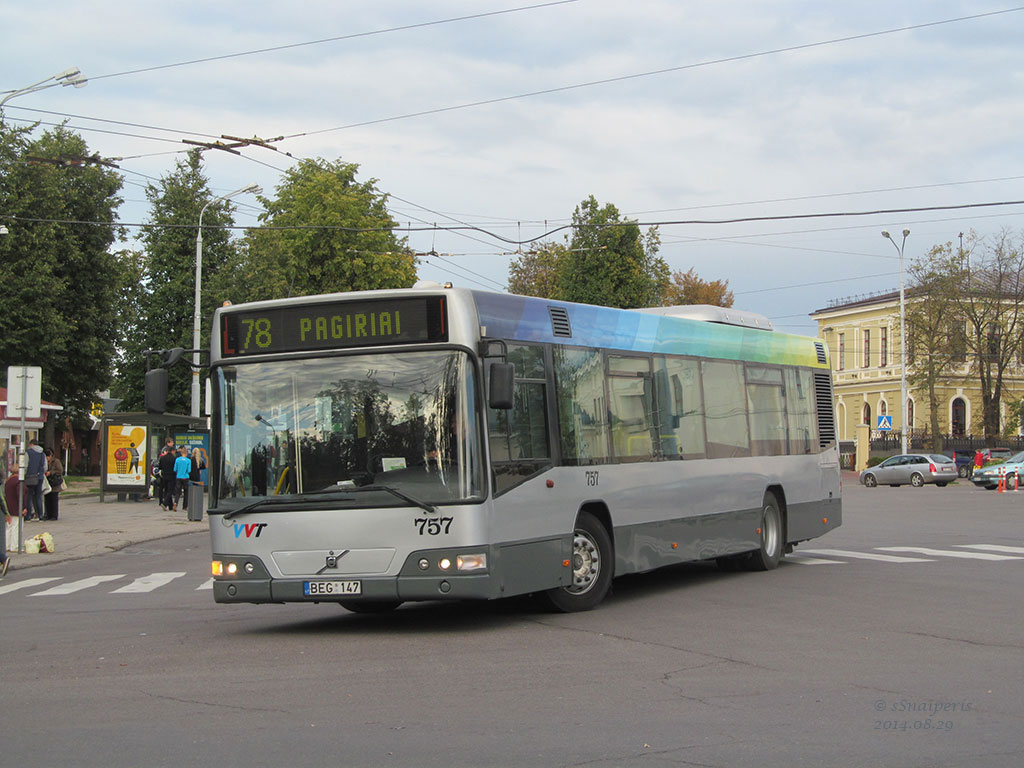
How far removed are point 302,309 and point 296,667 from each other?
3316 mm

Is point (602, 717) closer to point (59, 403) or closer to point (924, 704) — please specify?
point (924, 704)

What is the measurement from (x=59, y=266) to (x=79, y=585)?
34.5 meters

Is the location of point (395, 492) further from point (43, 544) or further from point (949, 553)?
point (43, 544)

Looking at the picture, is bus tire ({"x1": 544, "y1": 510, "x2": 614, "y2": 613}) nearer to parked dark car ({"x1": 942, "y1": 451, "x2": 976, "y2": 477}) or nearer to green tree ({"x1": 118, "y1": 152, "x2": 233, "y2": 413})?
green tree ({"x1": 118, "y1": 152, "x2": 233, "y2": 413})

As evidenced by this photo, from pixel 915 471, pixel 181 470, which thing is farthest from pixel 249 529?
pixel 915 471

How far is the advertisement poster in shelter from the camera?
37469 millimetres

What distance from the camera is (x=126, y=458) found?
3803 centimetres

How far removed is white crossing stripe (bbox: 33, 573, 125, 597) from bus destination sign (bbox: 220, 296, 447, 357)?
20.6 feet

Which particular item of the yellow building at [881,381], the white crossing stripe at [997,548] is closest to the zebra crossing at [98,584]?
the white crossing stripe at [997,548]

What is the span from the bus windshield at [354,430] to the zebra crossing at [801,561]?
549 centimetres

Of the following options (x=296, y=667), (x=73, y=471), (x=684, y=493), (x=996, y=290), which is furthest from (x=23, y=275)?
(x=996, y=290)

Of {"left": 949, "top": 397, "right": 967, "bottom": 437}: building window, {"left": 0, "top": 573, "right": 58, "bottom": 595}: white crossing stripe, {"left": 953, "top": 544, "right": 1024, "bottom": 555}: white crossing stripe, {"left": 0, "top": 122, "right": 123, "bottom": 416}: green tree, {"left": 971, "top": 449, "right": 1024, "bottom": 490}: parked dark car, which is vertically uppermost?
{"left": 0, "top": 122, "right": 123, "bottom": 416}: green tree

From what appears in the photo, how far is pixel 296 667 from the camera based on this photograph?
9.02 m

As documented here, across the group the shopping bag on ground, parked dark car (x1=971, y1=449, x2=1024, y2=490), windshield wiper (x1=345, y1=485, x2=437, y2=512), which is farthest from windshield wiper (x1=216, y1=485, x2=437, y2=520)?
parked dark car (x1=971, y1=449, x2=1024, y2=490)
